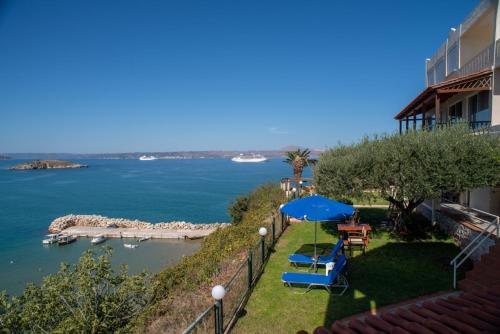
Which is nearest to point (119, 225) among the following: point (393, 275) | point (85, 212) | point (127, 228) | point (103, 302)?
point (127, 228)

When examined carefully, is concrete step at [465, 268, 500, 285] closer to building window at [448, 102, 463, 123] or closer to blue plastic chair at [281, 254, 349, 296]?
blue plastic chair at [281, 254, 349, 296]

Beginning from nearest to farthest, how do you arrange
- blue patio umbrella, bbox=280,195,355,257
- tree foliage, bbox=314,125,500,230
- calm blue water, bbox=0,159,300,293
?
blue patio umbrella, bbox=280,195,355,257 < tree foliage, bbox=314,125,500,230 < calm blue water, bbox=0,159,300,293

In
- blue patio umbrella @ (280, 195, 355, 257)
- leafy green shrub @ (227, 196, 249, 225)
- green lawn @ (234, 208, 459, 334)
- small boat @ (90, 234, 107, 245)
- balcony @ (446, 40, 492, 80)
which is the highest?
balcony @ (446, 40, 492, 80)

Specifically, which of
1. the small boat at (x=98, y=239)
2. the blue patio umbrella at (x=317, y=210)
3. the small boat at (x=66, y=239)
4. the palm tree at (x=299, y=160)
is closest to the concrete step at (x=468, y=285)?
the blue patio umbrella at (x=317, y=210)

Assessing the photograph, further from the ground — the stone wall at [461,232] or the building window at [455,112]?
the building window at [455,112]

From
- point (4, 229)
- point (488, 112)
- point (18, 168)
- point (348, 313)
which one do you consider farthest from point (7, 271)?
point (18, 168)

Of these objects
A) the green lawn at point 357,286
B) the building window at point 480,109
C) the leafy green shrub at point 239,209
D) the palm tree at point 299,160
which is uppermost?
the building window at point 480,109

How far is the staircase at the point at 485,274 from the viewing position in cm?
692

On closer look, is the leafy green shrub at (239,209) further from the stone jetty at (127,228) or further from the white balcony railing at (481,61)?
the white balcony railing at (481,61)

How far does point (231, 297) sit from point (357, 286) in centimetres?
329

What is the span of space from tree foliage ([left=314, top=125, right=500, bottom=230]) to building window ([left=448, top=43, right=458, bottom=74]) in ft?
30.8

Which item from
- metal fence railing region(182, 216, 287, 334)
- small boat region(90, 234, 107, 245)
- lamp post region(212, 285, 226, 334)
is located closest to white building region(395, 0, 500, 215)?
metal fence railing region(182, 216, 287, 334)

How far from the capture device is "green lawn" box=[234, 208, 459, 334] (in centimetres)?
677

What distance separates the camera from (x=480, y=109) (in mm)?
14492
